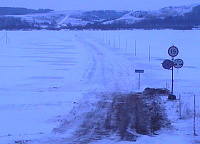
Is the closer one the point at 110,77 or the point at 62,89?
the point at 62,89

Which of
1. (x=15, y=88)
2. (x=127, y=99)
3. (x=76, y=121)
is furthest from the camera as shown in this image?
(x=15, y=88)

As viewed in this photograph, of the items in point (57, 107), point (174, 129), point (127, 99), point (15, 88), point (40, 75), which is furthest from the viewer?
point (40, 75)

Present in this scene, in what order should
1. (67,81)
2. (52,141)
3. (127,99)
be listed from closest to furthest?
(52,141), (127,99), (67,81)

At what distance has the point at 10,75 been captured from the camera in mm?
21625

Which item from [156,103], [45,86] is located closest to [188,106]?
[156,103]

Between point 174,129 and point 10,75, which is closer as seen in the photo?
point 174,129

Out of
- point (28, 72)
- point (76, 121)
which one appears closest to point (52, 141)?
point (76, 121)

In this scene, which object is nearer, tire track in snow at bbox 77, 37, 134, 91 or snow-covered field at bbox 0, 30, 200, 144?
snow-covered field at bbox 0, 30, 200, 144

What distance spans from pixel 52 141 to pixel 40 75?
12922mm

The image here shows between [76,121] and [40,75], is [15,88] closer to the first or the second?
[40,75]

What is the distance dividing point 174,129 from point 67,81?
991 centimetres

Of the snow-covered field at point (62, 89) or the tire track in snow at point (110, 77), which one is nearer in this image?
the snow-covered field at point (62, 89)

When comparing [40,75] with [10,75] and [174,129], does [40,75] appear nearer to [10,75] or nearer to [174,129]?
[10,75]

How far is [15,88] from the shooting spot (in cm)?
1708
